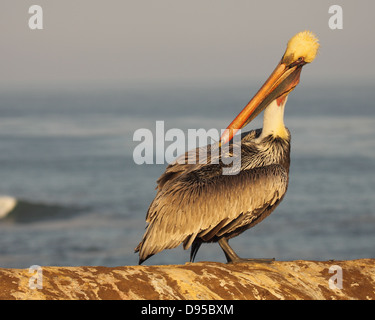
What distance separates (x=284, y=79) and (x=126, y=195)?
128 ft

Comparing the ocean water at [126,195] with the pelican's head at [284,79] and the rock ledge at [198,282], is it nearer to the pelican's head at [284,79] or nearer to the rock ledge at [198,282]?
the pelican's head at [284,79]

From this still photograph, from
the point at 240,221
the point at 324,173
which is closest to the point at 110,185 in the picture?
the point at 324,173

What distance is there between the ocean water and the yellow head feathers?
2001cm

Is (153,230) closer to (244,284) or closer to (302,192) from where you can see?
(244,284)

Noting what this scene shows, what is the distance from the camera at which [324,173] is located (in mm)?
52281

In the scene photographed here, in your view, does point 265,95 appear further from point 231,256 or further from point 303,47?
point 231,256

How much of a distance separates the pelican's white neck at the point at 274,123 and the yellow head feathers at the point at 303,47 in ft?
2.10

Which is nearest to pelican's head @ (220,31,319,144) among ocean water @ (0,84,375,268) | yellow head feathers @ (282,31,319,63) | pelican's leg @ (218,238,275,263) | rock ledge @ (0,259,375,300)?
yellow head feathers @ (282,31,319,63)

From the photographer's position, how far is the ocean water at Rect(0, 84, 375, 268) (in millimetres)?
32031

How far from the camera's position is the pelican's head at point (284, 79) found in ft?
26.8

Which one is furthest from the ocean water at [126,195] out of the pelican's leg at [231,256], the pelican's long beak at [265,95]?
the pelican's leg at [231,256]

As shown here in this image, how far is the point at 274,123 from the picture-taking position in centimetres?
792

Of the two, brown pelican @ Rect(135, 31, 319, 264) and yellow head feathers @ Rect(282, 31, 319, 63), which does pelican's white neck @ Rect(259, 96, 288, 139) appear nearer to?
brown pelican @ Rect(135, 31, 319, 264)
